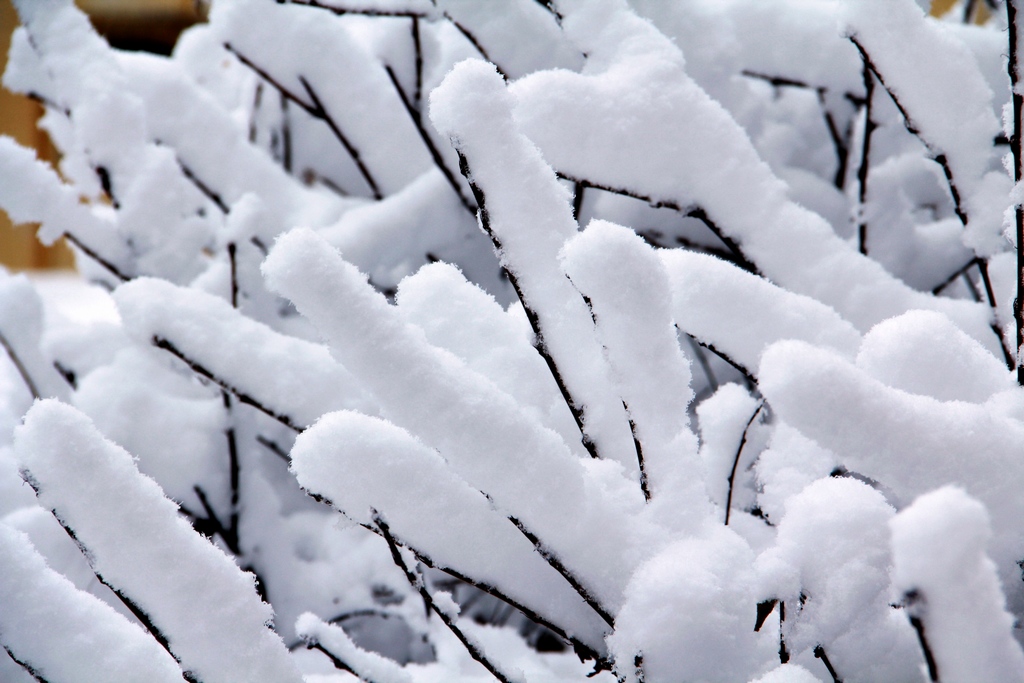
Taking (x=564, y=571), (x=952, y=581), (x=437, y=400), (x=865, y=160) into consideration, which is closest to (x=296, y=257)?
(x=437, y=400)

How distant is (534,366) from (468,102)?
18cm

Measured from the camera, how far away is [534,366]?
1.65 feet

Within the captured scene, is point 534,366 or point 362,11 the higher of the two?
point 362,11

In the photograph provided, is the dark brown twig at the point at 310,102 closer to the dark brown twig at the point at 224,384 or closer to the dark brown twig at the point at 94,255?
the dark brown twig at the point at 94,255

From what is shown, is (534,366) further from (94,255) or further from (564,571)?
(94,255)

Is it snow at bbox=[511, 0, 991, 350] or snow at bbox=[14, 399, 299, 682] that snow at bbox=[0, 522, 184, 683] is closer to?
snow at bbox=[14, 399, 299, 682]

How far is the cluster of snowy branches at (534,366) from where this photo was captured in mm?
379

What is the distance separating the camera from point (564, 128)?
558mm

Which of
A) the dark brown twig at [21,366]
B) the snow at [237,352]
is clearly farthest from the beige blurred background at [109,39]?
the snow at [237,352]

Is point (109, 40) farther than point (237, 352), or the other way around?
point (109, 40)

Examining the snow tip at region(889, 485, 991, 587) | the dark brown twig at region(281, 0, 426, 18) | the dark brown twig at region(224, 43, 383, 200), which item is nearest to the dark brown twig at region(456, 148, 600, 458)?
the snow tip at region(889, 485, 991, 587)

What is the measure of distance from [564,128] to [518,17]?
10.7 inches

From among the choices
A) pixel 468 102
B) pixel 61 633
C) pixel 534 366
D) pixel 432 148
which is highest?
pixel 432 148

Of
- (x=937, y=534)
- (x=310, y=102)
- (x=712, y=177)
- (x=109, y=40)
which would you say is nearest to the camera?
(x=937, y=534)
